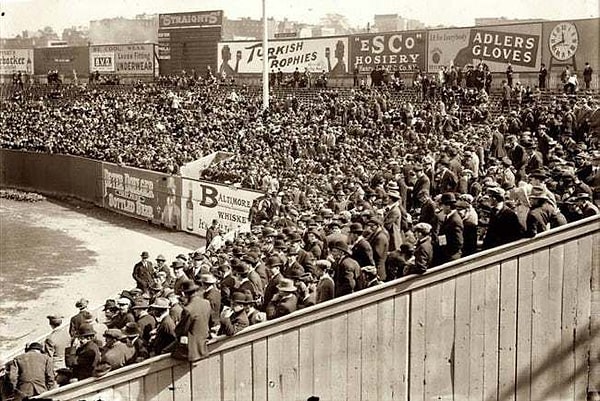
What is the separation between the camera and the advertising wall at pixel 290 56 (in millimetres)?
39875

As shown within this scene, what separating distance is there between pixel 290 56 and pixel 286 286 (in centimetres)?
3304

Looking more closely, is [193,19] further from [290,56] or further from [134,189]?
[134,189]

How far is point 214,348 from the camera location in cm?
905

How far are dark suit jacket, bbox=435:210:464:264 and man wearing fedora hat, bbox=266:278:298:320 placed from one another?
184cm

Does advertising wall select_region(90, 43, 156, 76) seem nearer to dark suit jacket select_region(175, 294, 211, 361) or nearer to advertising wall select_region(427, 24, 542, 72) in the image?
advertising wall select_region(427, 24, 542, 72)

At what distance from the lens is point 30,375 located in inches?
415

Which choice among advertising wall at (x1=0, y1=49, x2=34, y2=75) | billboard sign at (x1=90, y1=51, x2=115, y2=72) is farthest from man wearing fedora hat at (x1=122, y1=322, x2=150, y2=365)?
advertising wall at (x1=0, y1=49, x2=34, y2=75)

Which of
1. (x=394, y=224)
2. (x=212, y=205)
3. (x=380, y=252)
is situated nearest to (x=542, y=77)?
(x=212, y=205)

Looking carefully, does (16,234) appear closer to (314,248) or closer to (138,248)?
(138,248)

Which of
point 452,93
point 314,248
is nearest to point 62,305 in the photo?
point 314,248

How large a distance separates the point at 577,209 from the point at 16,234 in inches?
923

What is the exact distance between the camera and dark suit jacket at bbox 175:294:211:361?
8.81 meters

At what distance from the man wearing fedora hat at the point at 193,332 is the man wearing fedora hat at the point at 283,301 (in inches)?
38.9

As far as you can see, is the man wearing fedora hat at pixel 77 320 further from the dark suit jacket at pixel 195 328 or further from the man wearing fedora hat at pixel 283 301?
the man wearing fedora hat at pixel 283 301
